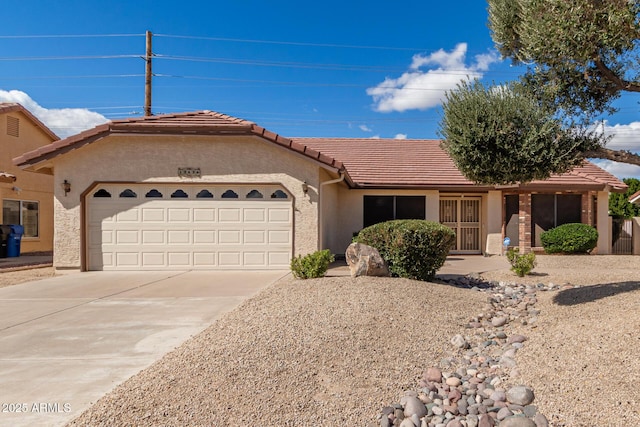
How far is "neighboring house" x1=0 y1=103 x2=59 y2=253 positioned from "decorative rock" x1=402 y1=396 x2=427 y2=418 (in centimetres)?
1832

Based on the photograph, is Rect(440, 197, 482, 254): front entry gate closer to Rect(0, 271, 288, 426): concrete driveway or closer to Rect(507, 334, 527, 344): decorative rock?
Rect(0, 271, 288, 426): concrete driveway

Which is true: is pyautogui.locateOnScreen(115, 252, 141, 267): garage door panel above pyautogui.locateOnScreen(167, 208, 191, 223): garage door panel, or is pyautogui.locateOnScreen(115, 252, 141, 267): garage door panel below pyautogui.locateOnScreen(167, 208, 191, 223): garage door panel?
below

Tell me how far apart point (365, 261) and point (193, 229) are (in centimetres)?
563

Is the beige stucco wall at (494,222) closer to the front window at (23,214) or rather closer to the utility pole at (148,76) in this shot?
the utility pole at (148,76)

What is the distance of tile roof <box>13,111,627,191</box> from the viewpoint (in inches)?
448

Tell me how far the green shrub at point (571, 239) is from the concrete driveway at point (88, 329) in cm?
1104

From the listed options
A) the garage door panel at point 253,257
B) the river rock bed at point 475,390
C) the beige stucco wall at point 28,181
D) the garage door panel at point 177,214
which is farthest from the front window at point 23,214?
the river rock bed at point 475,390

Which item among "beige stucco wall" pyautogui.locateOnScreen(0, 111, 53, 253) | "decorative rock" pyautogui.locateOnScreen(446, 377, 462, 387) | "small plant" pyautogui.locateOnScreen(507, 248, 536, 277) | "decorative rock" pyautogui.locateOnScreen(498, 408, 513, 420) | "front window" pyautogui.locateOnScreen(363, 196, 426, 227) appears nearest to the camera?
"decorative rock" pyautogui.locateOnScreen(498, 408, 513, 420)

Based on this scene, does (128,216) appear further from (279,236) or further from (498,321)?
(498,321)

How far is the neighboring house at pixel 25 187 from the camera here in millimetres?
17391

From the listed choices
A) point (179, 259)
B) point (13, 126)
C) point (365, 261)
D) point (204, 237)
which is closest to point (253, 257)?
point (204, 237)

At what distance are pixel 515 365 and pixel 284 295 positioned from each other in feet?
12.7

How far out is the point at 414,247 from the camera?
902cm

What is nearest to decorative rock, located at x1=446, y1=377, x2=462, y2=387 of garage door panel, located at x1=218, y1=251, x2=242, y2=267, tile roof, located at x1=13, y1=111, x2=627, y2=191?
tile roof, located at x1=13, y1=111, x2=627, y2=191
